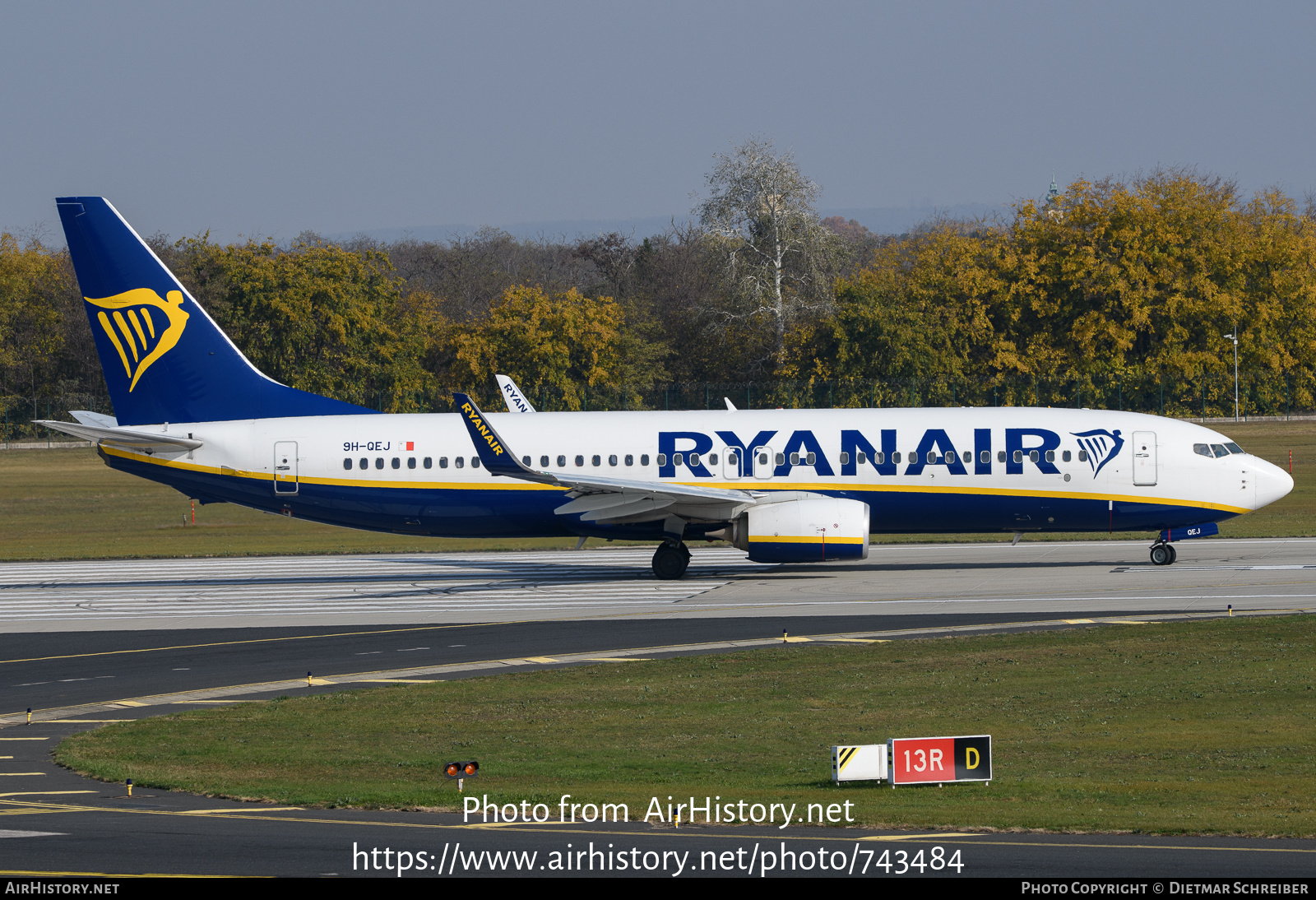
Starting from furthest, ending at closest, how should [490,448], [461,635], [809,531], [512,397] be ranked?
1. [512,397]
2. [809,531]
3. [490,448]
4. [461,635]

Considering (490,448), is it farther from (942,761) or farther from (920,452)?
(942,761)

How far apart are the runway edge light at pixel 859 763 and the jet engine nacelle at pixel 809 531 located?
19.6 metres

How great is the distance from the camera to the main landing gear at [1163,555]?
37.4m

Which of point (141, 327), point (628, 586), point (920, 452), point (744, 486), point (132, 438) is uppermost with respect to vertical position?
point (141, 327)

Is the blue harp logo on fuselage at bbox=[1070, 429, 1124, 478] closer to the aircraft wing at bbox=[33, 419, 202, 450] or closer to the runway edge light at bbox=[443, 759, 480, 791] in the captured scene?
the aircraft wing at bbox=[33, 419, 202, 450]

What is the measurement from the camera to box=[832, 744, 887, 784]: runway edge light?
14.9 meters

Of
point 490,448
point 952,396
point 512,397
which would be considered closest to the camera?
point 490,448

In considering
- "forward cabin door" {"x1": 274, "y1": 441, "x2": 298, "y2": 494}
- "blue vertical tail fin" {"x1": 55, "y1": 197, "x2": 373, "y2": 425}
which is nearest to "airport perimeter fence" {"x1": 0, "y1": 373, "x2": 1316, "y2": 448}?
"forward cabin door" {"x1": 274, "y1": 441, "x2": 298, "y2": 494}

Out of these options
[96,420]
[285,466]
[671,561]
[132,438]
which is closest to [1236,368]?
[671,561]

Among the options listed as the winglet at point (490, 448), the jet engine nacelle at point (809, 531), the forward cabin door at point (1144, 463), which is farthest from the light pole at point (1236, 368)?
the winglet at point (490, 448)

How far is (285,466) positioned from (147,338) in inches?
202

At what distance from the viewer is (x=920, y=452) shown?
3634 cm

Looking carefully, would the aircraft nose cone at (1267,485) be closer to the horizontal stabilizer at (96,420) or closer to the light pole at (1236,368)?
the horizontal stabilizer at (96,420)

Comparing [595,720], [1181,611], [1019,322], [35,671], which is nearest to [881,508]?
[1181,611]
